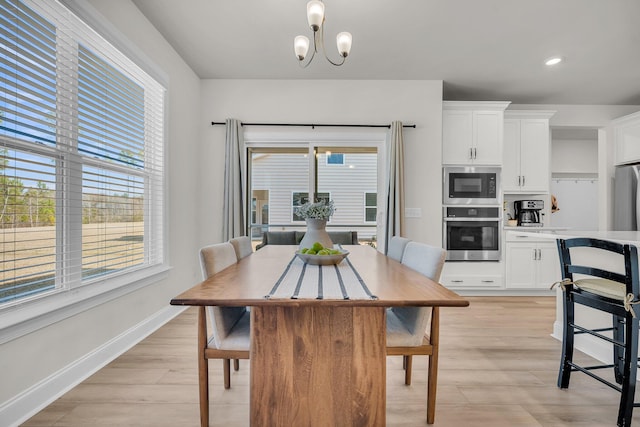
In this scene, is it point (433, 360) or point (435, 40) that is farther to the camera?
point (435, 40)

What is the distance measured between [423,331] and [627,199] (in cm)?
459

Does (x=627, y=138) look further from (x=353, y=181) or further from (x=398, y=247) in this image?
(x=398, y=247)

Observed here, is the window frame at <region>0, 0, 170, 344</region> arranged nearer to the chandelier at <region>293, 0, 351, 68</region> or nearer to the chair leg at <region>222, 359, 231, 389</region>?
the chair leg at <region>222, 359, 231, 389</region>

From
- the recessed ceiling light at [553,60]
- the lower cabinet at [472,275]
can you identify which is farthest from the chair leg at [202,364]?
the recessed ceiling light at [553,60]

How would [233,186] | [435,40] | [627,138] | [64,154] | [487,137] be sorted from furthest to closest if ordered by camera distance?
[627,138] → [487,137] → [233,186] → [435,40] → [64,154]

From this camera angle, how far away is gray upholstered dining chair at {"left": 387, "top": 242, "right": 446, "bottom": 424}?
1416 mm

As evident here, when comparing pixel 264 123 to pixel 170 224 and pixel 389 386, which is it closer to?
pixel 170 224

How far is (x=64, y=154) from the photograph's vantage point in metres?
1.83

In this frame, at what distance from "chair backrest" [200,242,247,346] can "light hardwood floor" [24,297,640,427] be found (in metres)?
0.49

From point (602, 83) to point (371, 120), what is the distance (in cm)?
292

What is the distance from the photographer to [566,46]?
306 centimetres

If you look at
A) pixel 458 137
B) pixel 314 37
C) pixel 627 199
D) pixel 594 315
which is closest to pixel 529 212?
pixel 627 199

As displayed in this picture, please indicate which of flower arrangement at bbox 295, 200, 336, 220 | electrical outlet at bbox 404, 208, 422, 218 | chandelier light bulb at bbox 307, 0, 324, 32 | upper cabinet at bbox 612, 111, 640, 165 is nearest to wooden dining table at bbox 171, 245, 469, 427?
flower arrangement at bbox 295, 200, 336, 220

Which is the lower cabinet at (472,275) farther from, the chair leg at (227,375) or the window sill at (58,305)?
the window sill at (58,305)
